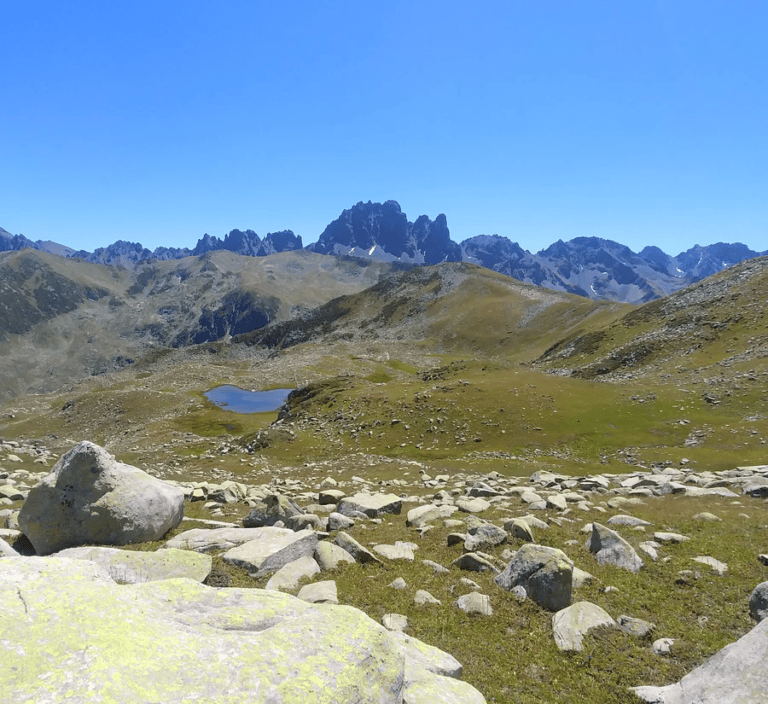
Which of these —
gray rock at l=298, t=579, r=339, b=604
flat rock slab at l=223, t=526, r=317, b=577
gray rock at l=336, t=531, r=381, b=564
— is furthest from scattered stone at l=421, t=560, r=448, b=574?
flat rock slab at l=223, t=526, r=317, b=577

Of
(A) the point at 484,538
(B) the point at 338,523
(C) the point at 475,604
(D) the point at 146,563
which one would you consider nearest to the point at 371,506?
(B) the point at 338,523

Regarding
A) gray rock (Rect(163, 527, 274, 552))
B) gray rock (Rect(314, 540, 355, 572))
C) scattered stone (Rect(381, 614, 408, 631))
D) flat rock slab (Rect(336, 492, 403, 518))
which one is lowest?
flat rock slab (Rect(336, 492, 403, 518))

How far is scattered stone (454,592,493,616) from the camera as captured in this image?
1252cm

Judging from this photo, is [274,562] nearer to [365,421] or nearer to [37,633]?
[37,633]

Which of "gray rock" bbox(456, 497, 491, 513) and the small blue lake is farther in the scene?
the small blue lake

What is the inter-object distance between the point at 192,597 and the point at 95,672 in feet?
9.79

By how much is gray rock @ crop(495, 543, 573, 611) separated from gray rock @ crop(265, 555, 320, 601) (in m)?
6.11

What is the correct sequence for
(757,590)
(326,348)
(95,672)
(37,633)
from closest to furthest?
(95,672), (37,633), (757,590), (326,348)

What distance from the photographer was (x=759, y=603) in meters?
11.7

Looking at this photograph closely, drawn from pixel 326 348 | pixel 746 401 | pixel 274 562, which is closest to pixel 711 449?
pixel 746 401

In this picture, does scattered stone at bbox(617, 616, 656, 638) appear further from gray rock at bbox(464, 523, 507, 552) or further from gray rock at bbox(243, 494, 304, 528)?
gray rock at bbox(243, 494, 304, 528)

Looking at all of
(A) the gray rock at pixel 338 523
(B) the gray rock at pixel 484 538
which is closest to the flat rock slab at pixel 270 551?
(A) the gray rock at pixel 338 523

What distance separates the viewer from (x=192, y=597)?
8109 millimetres

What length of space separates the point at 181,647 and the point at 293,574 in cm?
809
